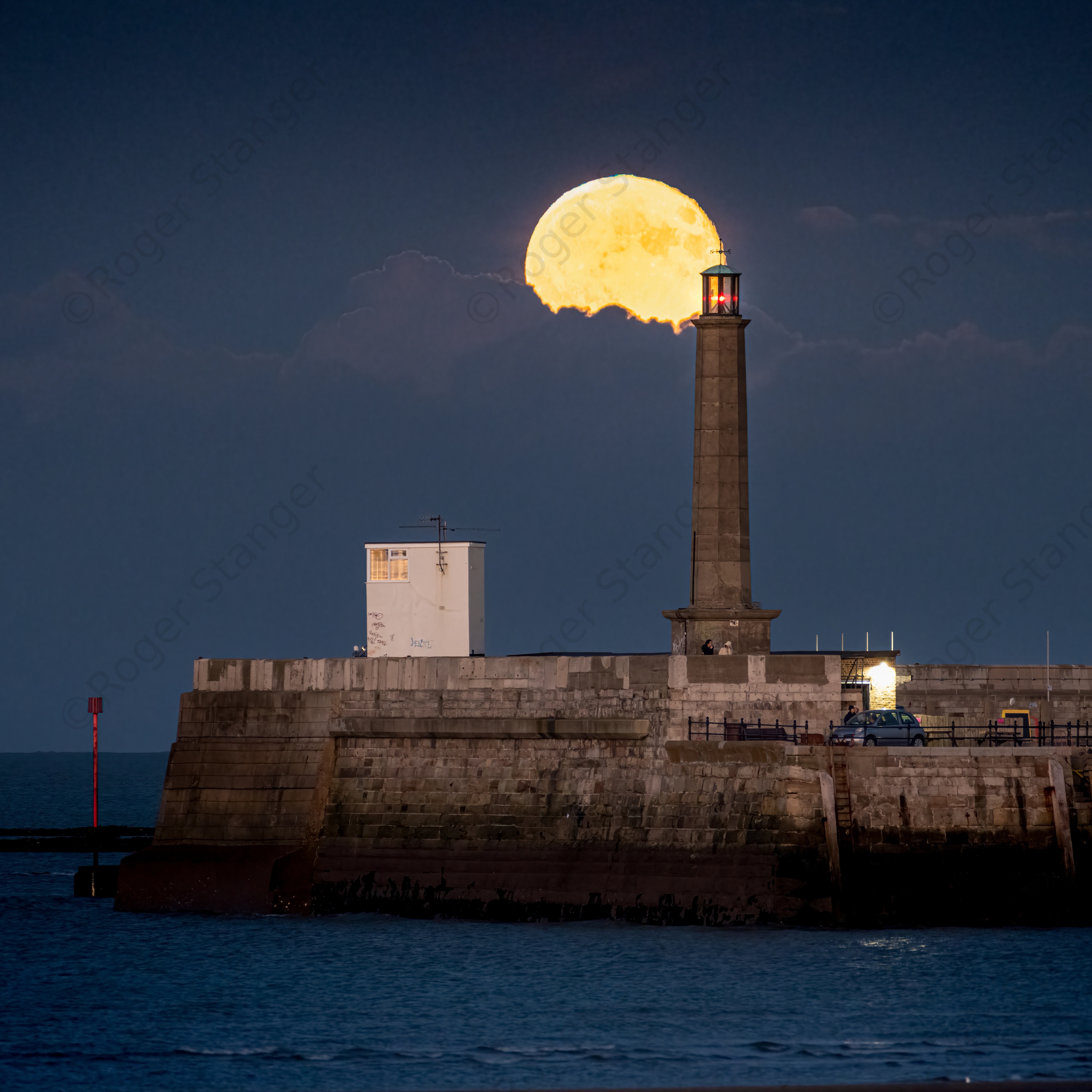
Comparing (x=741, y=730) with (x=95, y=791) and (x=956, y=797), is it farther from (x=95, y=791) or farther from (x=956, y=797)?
(x=95, y=791)

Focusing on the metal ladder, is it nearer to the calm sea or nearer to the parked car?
the parked car

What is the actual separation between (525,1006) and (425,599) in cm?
1564

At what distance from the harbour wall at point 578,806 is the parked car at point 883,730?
0.61m

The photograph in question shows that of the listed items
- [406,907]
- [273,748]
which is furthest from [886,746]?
[273,748]

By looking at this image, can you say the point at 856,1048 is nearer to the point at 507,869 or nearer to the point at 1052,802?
the point at 1052,802

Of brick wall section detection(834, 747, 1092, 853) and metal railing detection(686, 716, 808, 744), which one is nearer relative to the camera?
brick wall section detection(834, 747, 1092, 853)

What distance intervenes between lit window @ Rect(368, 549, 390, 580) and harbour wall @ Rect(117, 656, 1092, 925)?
4105 millimetres

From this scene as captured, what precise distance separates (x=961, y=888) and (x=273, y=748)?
622 inches

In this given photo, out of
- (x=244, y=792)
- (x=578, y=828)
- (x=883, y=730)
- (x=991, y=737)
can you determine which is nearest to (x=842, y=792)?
(x=883, y=730)

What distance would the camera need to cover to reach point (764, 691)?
39031mm

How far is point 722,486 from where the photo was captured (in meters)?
41.0

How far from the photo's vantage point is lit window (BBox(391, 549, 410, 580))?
45.7m

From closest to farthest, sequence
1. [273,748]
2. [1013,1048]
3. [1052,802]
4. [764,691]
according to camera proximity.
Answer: [1013,1048] < [1052,802] < [764,691] < [273,748]

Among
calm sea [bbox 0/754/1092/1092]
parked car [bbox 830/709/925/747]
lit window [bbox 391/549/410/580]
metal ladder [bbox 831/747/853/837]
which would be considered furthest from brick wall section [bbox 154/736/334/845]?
metal ladder [bbox 831/747/853/837]
